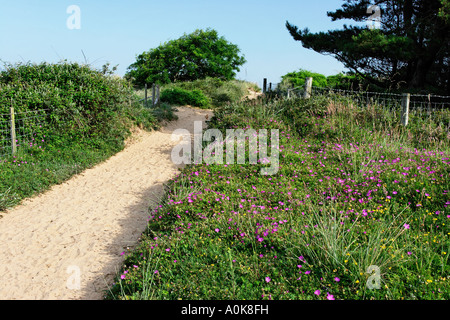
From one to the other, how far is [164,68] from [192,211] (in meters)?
22.5

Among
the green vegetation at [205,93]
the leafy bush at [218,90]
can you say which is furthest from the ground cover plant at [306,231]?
the leafy bush at [218,90]

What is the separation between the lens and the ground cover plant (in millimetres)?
3830

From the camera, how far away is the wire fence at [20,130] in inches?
364

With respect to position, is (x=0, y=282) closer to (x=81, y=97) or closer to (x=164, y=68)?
(x=81, y=97)

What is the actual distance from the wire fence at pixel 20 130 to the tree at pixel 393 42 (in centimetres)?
1019

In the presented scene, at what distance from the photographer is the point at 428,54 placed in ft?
43.6

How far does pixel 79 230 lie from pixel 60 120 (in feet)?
16.5

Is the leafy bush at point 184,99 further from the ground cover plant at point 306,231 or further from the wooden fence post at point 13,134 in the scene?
the ground cover plant at point 306,231

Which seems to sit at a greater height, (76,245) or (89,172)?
(89,172)

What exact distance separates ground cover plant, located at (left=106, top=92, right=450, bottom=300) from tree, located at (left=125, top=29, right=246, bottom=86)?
751 inches
